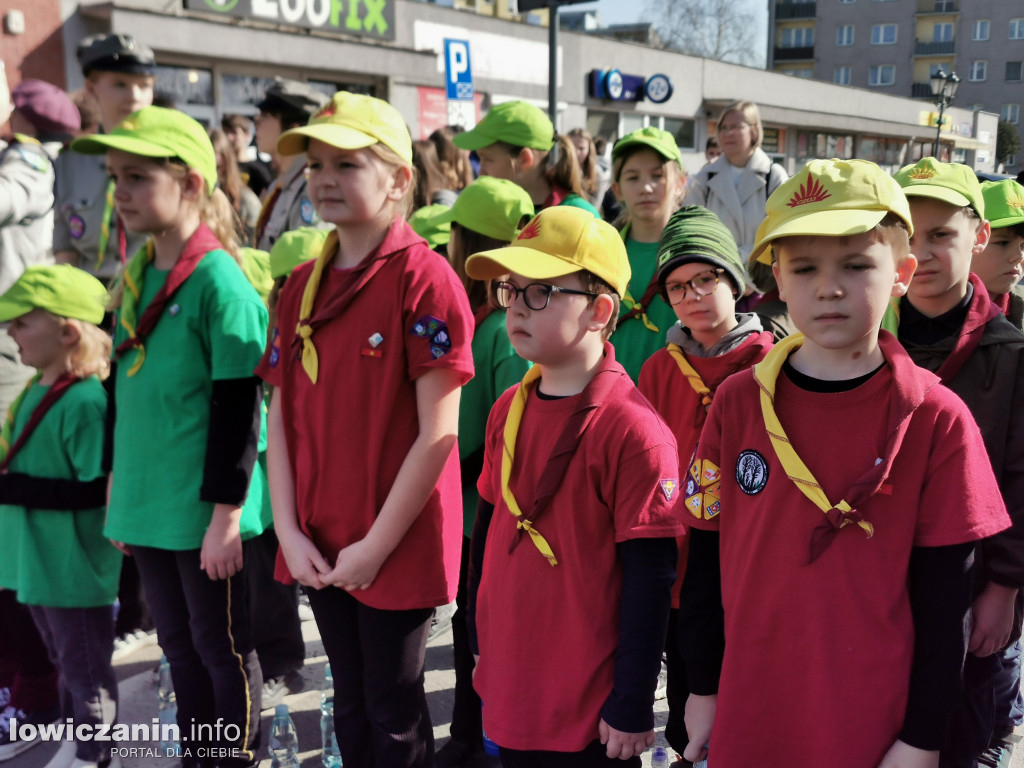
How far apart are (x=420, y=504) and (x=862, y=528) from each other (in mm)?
1209

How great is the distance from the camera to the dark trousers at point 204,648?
2865 mm

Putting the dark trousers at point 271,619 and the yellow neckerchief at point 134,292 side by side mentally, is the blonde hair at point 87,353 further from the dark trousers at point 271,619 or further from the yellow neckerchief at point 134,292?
the dark trousers at point 271,619

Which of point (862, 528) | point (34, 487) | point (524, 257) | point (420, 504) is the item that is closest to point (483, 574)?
point (420, 504)

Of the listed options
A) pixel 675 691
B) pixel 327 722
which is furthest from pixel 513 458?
pixel 327 722

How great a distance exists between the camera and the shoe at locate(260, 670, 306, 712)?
147 inches

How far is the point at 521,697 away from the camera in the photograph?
2084mm

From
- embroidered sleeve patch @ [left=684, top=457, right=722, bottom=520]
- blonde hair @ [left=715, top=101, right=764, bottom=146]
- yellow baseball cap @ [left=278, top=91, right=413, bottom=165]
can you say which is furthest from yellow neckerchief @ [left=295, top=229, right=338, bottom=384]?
blonde hair @ [left=715, top=101, right=764, bottom=146]

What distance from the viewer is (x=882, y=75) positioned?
76.8 meters

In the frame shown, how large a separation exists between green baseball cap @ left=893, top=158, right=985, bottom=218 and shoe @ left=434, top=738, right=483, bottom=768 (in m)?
2.35

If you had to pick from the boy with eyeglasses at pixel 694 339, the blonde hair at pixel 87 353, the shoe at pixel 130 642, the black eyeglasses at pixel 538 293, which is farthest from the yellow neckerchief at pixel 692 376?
the shoe at pixel 130 642

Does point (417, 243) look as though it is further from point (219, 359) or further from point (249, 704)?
point (249, 704)

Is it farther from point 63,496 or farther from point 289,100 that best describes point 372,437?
point 289,100

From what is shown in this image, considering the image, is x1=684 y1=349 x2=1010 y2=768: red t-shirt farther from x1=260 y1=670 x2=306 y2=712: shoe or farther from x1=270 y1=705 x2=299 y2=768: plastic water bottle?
x1=260 y1=670 x2=306 y2=712: shoe

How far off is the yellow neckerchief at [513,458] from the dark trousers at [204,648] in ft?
4.11
